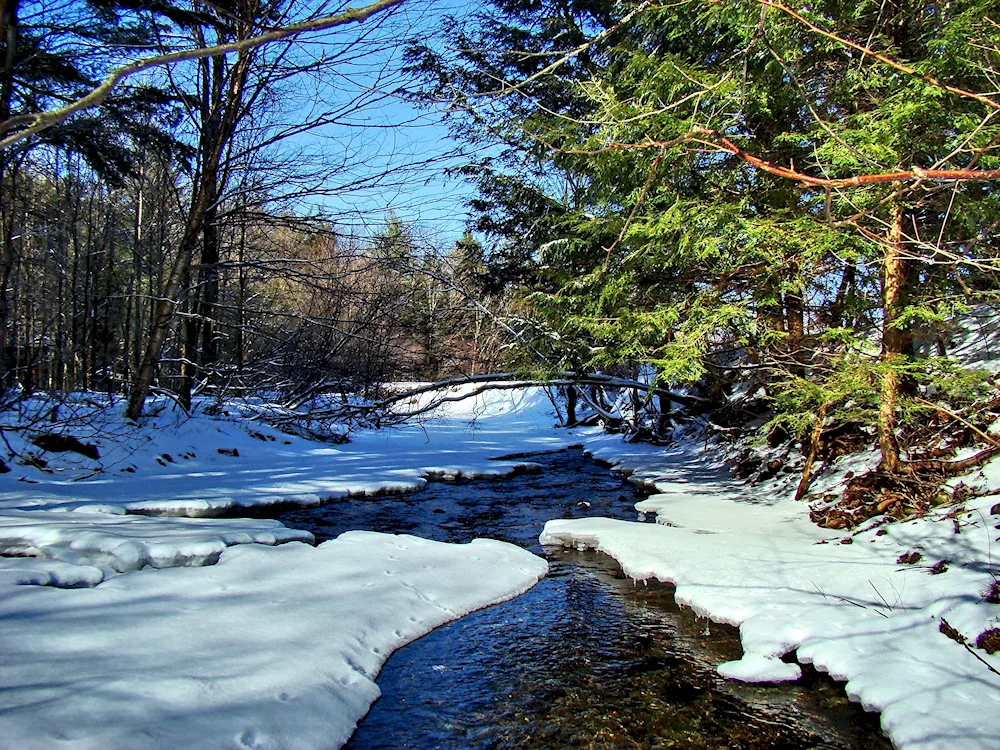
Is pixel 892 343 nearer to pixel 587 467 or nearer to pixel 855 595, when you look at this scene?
pixel 855 595

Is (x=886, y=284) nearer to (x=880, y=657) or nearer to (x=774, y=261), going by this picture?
(x=774, y=261)

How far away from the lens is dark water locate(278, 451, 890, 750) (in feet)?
10.8

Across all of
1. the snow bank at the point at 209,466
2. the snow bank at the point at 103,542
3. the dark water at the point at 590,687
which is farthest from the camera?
the snow bank at the point at 209,466

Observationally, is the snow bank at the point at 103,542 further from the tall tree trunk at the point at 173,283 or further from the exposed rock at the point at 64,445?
the tall tree trunk at the point at 173,283

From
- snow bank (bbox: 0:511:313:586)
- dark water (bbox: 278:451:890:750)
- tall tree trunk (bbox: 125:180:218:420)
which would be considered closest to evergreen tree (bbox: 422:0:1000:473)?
dark water (bbox: 278:451:890:750)

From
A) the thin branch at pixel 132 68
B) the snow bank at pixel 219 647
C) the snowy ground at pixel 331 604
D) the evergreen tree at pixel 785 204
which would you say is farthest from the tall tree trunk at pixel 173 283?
the thin branch at pixel 132 68

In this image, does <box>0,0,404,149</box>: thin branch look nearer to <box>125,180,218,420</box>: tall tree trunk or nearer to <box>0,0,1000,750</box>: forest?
<box>0,0,1000,750</box>: forest

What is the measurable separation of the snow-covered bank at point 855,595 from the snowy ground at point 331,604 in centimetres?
2

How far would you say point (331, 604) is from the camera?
14.6ft

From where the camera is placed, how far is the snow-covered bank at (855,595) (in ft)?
10.8

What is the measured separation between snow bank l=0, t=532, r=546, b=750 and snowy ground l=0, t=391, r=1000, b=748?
0.01 meters

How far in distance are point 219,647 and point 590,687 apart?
2181 millimetres

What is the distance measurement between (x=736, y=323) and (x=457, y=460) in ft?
25.2

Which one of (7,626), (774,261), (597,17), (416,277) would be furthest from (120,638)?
(597,17)
